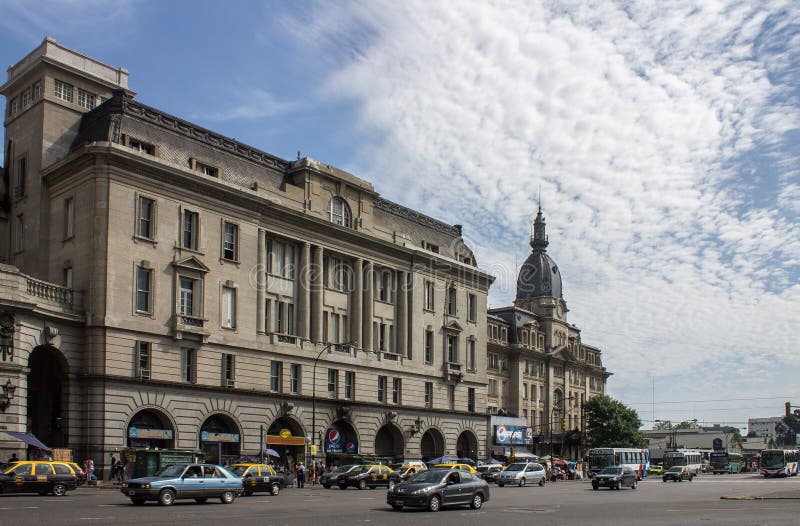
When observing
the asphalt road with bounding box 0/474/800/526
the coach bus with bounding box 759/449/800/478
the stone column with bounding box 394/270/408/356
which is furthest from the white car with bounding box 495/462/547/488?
the coach bus with bounding box 759/449/800/478

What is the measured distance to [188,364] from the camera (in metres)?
57.1

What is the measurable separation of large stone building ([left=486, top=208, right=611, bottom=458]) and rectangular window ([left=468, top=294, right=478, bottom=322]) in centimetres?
2579

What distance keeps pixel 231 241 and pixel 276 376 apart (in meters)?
10.2

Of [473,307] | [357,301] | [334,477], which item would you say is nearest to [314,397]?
[357,301]

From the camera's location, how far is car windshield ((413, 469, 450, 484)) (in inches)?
1282

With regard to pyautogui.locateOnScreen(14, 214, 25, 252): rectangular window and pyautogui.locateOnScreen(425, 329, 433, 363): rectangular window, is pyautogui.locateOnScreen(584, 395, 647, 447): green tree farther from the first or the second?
pyautogui.locateOnScreen(14, 214, 25, 252): rectangular window

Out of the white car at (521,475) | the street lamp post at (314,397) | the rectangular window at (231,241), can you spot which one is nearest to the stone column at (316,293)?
the street lamp post at (314,397)

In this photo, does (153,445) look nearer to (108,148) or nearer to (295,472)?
(295,472)

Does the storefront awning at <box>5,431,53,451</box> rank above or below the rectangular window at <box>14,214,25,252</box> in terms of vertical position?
below

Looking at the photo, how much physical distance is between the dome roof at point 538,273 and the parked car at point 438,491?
322ft

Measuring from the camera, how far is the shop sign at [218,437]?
57328 mm

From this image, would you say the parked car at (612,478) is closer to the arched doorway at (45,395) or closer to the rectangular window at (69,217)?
the arched doorway at (45,395)

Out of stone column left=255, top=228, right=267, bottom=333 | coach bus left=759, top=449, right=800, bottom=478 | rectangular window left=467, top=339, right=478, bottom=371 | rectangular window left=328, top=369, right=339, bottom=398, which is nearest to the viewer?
stone column left=255, top=228, right=267, bottom=333

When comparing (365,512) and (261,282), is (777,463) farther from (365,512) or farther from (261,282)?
(365,512)
